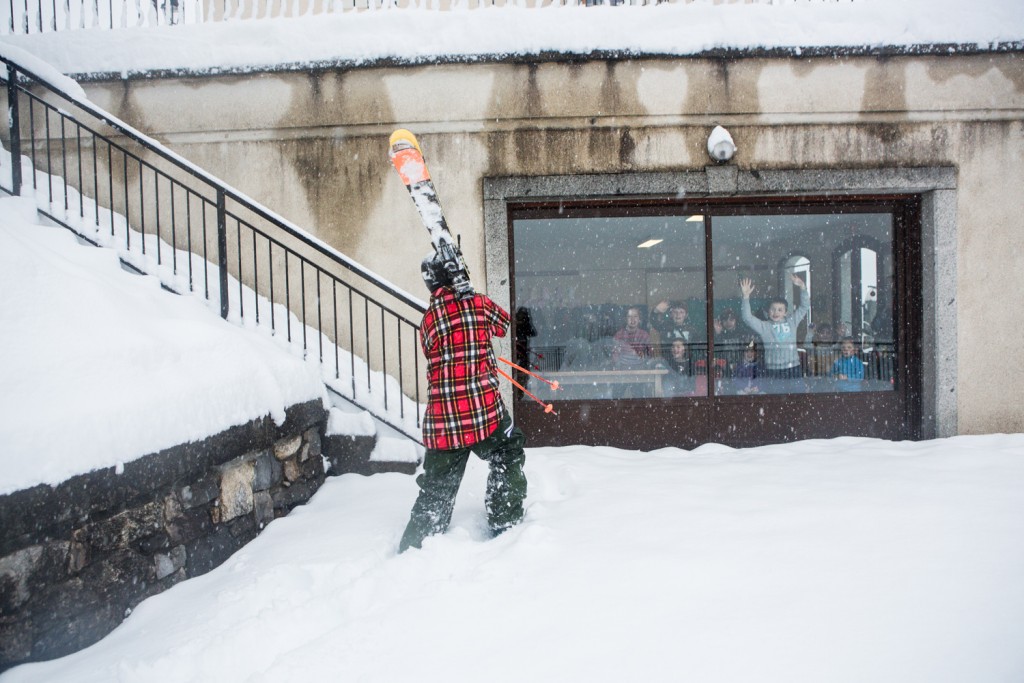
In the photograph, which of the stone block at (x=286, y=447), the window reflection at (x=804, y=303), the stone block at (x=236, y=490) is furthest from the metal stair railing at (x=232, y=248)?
the window reflection at (x=804, y=303)

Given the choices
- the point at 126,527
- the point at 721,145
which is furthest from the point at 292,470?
the point at 721,145

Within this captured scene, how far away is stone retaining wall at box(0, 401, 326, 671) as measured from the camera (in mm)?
2156

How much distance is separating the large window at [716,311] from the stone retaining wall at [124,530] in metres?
3.28

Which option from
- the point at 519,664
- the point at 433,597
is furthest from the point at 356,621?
the point at 519,664

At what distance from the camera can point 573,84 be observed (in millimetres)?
5648

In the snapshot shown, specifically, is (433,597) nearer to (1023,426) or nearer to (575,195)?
(575,195)

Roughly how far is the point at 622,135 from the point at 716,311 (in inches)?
83.2

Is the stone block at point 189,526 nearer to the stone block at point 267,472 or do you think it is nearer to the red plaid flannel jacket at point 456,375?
the stone block at point 267,472

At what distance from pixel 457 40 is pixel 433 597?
5113mm

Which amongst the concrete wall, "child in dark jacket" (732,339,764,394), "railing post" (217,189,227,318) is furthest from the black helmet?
"child in dark jacket" (732,339,764,394)

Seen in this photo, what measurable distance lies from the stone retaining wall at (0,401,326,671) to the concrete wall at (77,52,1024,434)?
278cm

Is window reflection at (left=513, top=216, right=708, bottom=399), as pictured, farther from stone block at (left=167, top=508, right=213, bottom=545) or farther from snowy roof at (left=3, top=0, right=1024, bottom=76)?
stone block at (left=167, top=508, right=213, bottom=545)

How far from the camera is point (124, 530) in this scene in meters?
2.63

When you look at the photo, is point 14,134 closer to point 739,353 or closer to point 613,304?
point 613,304
